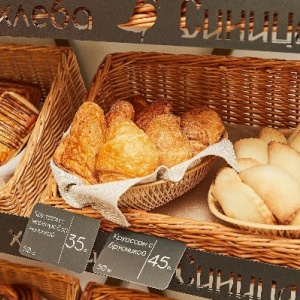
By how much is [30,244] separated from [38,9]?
16.8 inches

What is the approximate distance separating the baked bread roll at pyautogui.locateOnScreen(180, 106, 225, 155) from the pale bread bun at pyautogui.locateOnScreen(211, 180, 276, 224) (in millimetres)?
159

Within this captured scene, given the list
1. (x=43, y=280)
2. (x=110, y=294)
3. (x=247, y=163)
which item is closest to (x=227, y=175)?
(x=247, y=163)

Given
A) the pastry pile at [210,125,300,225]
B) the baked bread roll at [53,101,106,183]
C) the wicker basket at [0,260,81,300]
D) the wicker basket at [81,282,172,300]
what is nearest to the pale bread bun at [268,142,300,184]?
the pastry pile at [210,125,300,225]

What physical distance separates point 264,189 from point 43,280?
0.92 metres

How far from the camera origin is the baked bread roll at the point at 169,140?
993 mm

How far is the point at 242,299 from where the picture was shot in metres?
0.89

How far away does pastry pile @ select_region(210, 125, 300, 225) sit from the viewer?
0.88 meters

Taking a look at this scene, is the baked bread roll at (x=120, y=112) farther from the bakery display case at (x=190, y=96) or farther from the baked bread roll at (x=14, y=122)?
the baked bread roll at (x=14, y=122)

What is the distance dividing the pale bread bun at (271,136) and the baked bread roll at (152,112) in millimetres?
219

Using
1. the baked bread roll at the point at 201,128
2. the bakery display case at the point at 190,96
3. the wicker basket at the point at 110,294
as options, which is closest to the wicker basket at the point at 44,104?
the bakery display case at the point at 190,96

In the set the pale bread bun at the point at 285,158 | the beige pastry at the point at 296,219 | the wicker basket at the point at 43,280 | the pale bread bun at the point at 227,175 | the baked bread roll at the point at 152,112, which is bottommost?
the wicker basket at the point at 43,280

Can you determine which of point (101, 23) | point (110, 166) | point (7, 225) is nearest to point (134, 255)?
point (110, 166)

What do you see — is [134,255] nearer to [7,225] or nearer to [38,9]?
[7,225]

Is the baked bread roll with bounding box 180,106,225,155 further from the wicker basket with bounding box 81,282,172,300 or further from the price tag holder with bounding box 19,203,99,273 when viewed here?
the wicker basket with bounding box 81,282,172,300
